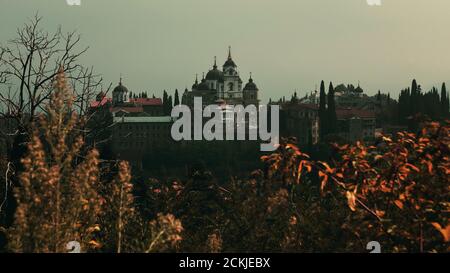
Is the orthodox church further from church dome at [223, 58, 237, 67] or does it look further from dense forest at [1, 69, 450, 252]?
dense forest at [1, 69, 450, 252]

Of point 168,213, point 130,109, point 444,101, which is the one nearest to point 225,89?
point 130,109

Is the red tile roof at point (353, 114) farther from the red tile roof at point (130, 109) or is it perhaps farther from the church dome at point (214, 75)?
the red tile roof at point (130, 109)

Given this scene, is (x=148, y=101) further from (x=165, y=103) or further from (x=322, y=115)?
(x=322, y=115)

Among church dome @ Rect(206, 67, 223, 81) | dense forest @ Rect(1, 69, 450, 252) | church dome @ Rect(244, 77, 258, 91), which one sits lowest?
dense forest @ Rect(1, 69, 450, 252)

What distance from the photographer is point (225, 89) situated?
403ft

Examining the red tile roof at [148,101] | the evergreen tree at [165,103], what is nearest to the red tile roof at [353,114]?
the evergreen tree at [165,103]

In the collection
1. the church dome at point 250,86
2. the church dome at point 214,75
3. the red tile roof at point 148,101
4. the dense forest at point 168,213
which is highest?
the church dome at point 214,75

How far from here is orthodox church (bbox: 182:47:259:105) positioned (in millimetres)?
119812

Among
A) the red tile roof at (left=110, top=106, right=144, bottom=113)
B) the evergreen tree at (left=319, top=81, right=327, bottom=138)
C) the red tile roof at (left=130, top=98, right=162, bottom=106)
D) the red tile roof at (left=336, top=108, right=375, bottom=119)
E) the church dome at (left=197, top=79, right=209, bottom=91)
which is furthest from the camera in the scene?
the red tile roof at (left=130, top=98, right=162, bottom=106)

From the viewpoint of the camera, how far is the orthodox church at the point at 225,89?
11981 centimetres

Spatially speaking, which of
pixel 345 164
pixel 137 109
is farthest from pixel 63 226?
pixel 137 109

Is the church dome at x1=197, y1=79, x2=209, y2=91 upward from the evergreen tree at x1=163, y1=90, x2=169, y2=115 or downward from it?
upward

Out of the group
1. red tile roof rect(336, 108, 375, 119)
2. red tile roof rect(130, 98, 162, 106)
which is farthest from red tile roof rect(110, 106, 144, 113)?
red tile roof rect(336, 108, 375, 119)
